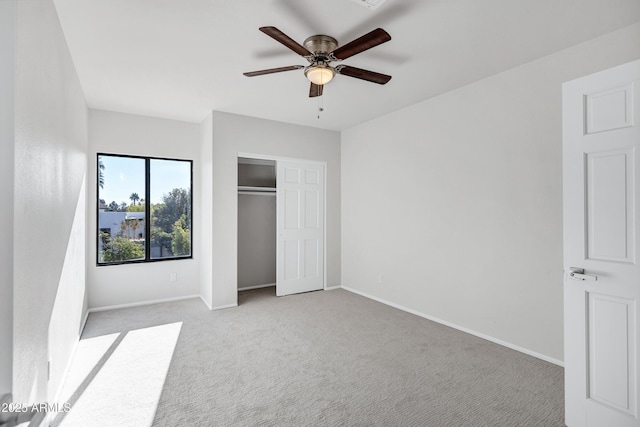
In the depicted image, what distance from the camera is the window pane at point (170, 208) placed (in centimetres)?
482

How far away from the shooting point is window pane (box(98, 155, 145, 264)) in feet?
14.7

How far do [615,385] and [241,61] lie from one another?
3.70 m

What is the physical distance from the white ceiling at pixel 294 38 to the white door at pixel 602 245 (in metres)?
0.86

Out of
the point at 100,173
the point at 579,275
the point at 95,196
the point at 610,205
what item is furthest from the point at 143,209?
the point at 610,205

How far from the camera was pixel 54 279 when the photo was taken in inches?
85.9

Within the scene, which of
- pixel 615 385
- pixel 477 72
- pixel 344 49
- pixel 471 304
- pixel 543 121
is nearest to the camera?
pixel 615 385

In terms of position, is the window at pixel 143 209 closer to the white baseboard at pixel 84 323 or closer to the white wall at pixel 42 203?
the white baseboard at pixel 84 323

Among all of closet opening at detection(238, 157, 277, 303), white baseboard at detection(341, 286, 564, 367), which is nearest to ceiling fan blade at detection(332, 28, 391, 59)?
white baseboard at detection(341, 286, 564, 367)

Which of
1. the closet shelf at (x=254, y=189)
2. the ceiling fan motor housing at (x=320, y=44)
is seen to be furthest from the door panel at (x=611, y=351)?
the closet shelf at (x=254, y=189)

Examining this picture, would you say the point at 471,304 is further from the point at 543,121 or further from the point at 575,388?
the point at 543,121

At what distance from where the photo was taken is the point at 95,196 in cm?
439

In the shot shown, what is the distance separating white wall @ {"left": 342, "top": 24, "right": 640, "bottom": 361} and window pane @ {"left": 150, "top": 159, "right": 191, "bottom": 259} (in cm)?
291

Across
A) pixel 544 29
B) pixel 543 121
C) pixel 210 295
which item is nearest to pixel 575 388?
pixel 543 121

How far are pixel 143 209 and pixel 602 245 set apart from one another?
517 centimetres
